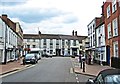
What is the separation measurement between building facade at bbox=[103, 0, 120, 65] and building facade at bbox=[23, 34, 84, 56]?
63513 millimetres

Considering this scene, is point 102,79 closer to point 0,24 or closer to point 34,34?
point 0,24

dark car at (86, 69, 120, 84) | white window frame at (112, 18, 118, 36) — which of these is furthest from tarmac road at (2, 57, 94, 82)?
dark car at (86, 69, 120, 84)

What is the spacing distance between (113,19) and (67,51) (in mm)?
71089

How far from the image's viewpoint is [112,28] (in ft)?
96.2

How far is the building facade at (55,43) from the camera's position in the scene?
94869 mm

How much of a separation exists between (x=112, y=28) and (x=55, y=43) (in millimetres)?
69507

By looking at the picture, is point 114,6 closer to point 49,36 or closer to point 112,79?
point 112,79

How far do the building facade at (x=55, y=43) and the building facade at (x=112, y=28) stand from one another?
63513 mm

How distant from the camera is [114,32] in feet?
93.6

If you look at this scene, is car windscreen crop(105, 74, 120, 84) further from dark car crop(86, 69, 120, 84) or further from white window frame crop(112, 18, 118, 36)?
white window frame crop(112, 18, 118, 36)

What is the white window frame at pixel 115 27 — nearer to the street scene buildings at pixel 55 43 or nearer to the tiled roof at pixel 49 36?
the street scene buildings at pixel 55 43

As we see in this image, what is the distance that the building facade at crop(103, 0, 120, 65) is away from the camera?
26.8m

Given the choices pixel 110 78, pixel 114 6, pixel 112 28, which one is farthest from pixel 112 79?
pixel 112 28

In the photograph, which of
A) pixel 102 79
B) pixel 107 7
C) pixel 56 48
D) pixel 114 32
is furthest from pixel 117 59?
pixel 56 48
